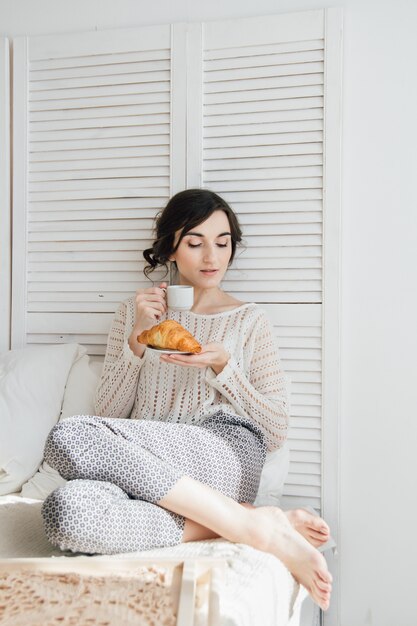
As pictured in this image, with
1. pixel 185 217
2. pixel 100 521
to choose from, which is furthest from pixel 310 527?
pixel 185 217

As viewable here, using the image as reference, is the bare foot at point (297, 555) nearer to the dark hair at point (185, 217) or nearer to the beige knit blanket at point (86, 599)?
the beige knit blanket at point (86, 599)

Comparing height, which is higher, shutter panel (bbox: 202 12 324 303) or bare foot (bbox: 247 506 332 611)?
shutter panel (bbox: 202 12 324 303)

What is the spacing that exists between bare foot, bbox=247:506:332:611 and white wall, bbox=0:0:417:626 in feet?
1.86

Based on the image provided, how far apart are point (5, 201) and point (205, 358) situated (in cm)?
102

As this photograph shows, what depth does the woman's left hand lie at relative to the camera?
1854 millimetres

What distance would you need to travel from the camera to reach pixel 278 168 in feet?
7.14

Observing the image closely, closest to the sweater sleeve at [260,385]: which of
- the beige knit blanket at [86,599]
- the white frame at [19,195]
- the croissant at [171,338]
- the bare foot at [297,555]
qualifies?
the croissant at [171,338]

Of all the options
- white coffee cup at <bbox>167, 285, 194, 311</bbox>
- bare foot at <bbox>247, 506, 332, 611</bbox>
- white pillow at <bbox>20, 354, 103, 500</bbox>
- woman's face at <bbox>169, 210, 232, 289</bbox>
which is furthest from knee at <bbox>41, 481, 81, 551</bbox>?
woman's face at <bbox>169, 210, 232, 289</bbox>

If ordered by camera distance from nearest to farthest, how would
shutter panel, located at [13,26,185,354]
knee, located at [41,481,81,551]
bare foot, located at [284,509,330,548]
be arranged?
knee, located at [41,481,81,551] → bare foot, located at [284,509,330,548] → shutter panel, located at [13,26,185,354]

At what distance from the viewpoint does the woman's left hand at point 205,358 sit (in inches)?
73.0

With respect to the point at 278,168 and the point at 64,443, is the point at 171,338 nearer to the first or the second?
the point at 64,443

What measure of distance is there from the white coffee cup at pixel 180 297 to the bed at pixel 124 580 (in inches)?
23.4

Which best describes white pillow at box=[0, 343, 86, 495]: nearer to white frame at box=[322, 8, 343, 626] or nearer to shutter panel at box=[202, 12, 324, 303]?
shutter panel at box=[202, 12, 324, 303]

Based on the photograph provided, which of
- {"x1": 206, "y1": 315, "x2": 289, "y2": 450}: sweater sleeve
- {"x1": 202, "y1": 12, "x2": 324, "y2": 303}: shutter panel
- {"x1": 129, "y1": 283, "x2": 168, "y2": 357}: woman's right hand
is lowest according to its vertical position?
{"x1": 206, "y1": 315, "x2": 289, "y2": 450}: sweater sleeve
